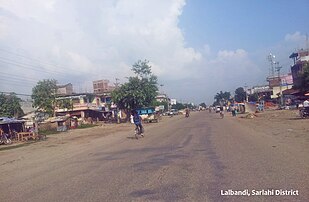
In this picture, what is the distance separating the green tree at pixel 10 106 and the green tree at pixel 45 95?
4.91 metres

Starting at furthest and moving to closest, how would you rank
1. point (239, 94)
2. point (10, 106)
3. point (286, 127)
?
point (239, 94) → point (10, 106) → point (286, 127)

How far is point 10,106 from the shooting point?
65250 mm

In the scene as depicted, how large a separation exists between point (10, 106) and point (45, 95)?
805cm

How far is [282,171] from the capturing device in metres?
8.33

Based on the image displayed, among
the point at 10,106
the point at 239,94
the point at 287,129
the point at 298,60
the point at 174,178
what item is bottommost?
the point at 287,129

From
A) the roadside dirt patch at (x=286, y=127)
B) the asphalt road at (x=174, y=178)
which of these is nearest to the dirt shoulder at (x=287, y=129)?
the roadside dirt patch at (x=286, y=127)

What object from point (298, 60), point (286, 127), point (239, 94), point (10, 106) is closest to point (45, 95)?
point (10, 106)

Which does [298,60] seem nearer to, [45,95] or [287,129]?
[45,95]

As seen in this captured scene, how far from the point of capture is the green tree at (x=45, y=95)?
61.6m

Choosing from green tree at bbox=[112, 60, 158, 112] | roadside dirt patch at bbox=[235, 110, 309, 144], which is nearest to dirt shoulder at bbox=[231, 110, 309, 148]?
roadside dirt patch at bbox=[235, 110, 309, 144]

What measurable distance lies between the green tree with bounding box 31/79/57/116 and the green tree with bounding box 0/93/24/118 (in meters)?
4.91

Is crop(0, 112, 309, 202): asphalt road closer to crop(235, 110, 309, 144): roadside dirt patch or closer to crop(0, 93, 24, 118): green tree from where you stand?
crop(235, 110, 309, 144): roadside dirt patch

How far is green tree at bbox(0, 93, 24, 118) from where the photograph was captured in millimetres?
63812

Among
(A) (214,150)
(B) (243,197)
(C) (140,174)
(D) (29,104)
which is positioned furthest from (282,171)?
(D) (29,104)
